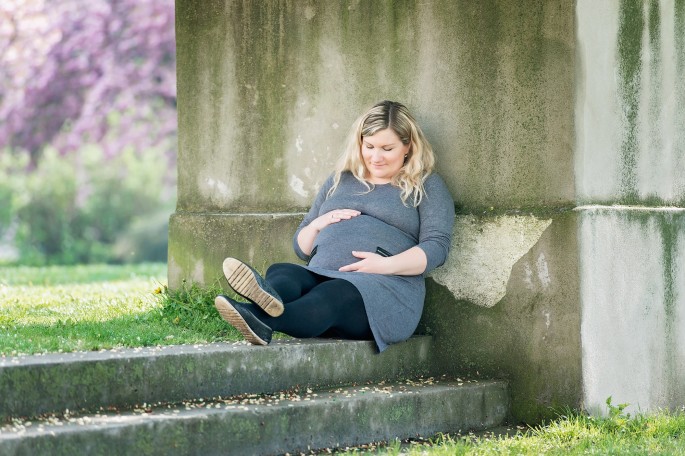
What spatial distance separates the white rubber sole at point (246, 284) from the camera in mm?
4336

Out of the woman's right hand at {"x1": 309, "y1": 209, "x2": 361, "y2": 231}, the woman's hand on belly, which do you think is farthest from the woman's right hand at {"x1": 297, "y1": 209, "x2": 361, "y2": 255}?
the woman's hand on belly

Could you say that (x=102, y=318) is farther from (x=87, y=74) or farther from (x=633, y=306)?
(x=87, y=74)

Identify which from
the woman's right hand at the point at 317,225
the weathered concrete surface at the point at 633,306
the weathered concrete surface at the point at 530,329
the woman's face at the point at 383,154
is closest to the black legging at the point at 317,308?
the woman's right hand at the point at 317,225

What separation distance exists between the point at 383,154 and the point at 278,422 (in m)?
1.62

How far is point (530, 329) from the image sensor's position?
4.91m

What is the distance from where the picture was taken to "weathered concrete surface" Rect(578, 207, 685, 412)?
477cm

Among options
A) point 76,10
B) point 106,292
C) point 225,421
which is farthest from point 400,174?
point 76,10

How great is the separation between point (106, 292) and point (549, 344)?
12.5 ft

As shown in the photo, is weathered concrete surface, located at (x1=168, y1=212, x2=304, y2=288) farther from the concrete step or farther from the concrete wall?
the concrete step

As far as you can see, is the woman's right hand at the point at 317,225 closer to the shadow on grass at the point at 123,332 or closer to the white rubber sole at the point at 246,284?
the shadow on grass at the point at 123,332

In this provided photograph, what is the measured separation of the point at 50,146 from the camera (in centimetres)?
2094

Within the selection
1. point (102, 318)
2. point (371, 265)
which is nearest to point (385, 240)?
point (371, 265)

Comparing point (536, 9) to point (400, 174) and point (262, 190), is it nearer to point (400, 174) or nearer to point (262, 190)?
point (400, 174)

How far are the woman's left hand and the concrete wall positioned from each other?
0.42 m
